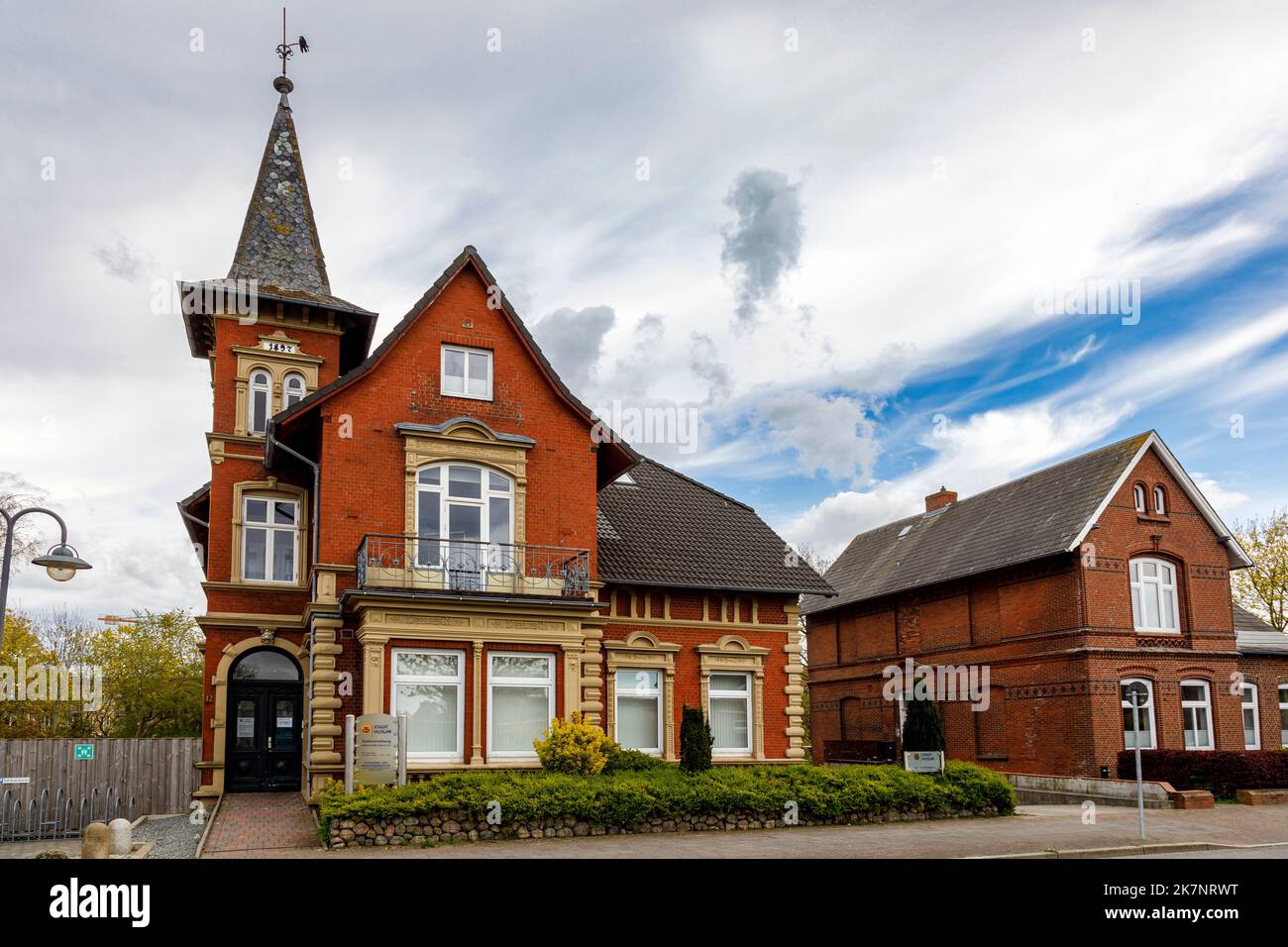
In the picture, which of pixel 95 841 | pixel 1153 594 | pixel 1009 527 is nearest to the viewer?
pixel 95 841

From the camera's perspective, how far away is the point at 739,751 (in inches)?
972

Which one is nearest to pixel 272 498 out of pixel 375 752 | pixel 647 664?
pixel 375 752

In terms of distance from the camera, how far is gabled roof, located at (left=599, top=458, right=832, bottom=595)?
2452 centimetres

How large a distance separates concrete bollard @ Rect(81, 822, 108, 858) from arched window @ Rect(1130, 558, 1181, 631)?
953 inches

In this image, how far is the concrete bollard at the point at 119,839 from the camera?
541 inches

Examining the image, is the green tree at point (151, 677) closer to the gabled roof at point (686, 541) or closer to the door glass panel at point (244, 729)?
the door glass panel at point (244, 729)

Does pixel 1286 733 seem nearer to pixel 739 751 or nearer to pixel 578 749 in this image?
pixel 739 751

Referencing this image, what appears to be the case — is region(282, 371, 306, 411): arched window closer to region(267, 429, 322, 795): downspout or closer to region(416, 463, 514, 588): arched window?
region(267, 429, 322, 795): downspout

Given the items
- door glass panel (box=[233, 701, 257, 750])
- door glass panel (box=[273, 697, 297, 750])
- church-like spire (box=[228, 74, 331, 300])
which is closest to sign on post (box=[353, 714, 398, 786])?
door glass panel (box=[273, 697, 297, 750])

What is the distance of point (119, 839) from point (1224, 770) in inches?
901

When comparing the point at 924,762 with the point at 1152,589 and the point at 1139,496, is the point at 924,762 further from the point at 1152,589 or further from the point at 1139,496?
the point at 1139,496

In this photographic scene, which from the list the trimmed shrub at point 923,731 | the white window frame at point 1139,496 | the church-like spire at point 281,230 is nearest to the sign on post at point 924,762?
the trimmed shrub at point 923,731

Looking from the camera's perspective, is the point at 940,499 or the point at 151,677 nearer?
the point at 151,677

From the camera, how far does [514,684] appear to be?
20344mm
